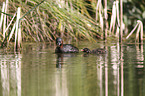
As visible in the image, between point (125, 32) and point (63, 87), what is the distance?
1301 cm

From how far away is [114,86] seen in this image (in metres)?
4.37

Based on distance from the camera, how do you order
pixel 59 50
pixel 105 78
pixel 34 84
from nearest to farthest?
pixel 34 84 → pixel 105 78 → pixel 59 50

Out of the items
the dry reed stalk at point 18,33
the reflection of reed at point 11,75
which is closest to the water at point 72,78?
the reflection of reed at point 11,75

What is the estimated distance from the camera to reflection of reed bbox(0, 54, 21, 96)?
4.28 metres

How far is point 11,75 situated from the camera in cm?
536

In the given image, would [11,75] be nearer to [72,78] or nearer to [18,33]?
[72,78]

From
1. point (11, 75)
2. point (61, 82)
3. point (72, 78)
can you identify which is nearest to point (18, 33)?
point (11, 75)

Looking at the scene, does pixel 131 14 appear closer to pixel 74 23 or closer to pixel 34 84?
pixel 74 23

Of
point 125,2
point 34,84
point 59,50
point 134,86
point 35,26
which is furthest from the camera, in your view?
point 125,2

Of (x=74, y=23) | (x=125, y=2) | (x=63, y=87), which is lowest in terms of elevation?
(x=63, y=87)

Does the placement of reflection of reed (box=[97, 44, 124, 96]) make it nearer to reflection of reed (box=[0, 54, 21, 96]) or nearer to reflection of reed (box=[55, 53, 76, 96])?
reflection of reed (box=[55, 53, 76, 96])

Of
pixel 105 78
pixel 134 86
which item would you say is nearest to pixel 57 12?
pixel 105 78

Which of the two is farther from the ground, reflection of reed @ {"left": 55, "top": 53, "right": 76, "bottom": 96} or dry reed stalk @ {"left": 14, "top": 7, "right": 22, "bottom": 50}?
dry reed stalk @ {"left": 14, "top": 7, "right": 22, "bottom": 50}

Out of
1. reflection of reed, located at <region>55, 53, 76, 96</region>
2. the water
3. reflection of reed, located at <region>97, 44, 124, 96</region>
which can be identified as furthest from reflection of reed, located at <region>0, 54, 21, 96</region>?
reflection of reed, located at <region>97, 44, 124, 96</region>
